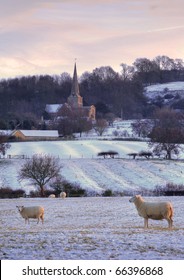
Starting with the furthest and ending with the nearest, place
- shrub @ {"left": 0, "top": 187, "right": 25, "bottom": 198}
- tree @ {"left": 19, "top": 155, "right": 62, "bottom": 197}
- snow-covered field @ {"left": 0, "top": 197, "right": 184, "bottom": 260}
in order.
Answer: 1. tree @ {"left": 19, "top": 155, "right": 62, "bottom": 197}
2. shrub @ {"left": 0, "top": 187, "right": 25, "bottom": 198}
3. snow-covered field @ {"left": 0, "top": 197, "right": 184, "bottom": 260}

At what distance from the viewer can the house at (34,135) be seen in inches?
4828

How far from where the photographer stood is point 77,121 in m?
137

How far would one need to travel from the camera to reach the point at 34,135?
12925 centimetres

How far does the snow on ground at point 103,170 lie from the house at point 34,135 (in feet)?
67.3

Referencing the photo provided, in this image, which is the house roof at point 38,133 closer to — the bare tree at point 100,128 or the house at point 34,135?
the house at point 34,135

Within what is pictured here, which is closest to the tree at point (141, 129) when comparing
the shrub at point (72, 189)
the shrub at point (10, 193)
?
the shrub at point (72, 189)

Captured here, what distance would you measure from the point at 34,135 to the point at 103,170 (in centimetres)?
5475

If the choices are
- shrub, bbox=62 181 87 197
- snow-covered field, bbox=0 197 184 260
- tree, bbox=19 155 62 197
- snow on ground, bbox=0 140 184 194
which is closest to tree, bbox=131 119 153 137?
snow on ground, bbox=0 140 184 194

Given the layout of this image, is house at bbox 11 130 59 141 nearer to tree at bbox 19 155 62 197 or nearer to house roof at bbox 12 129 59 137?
house roof at bbox 12 129 59 137

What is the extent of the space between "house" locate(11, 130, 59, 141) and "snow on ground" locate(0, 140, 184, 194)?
67.3ft

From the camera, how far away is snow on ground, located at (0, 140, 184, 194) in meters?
66.9

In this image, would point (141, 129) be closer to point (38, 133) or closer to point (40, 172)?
point (38, 133)

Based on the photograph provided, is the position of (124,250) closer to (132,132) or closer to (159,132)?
(159,132)

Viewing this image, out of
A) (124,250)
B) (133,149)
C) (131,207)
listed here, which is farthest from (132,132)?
(124,250)
